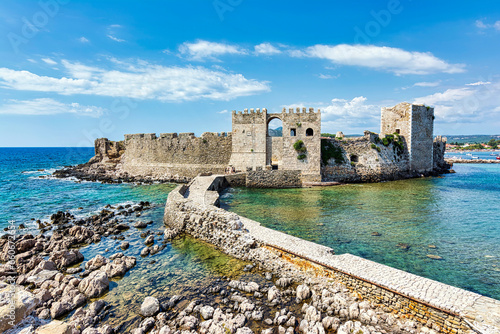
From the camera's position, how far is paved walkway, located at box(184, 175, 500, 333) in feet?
17.2

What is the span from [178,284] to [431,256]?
901cm

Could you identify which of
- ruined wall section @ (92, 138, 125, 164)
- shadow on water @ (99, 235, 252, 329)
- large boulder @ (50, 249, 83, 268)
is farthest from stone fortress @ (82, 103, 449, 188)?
large boulder @ (50, 249, 83, 268)

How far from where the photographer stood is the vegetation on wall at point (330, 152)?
27.4m

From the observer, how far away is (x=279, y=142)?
26.7 meters

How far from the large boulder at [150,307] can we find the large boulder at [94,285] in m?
1.84

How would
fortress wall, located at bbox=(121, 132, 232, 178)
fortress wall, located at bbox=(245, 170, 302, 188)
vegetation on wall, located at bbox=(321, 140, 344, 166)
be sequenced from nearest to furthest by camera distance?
fortress wall, located at bbox=(245, 170, 302, 188) < vegetation on wall, located at bbox=(321, 140, 344, 166) < fortress wall, located at bbox=(121, 132, 232, 178)

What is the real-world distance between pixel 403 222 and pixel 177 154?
24.5 metres

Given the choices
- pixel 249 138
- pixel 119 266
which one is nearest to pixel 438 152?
pixel 249 138

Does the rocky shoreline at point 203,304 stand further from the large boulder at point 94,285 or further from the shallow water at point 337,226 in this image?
the shallow water at point 337,226

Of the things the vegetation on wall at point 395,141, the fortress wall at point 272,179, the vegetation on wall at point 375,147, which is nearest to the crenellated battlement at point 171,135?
the fortress wall at point 272,179

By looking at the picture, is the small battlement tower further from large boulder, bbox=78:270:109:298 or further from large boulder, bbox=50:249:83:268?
large boulder, bbox=78:270:109:298

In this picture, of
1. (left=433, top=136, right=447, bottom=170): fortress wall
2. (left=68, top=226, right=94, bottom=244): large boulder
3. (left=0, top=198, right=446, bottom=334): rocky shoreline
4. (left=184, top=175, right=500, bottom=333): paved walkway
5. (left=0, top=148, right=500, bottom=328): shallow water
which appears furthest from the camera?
(left=433, top=136, right=447, bottom=170): fortress wall

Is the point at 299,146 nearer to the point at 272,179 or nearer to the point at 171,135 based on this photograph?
the point at 272,179

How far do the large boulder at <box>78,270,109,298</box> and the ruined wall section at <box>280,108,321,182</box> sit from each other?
19.9m
